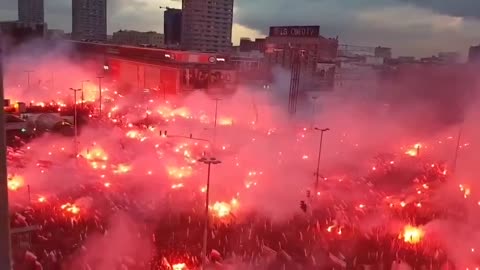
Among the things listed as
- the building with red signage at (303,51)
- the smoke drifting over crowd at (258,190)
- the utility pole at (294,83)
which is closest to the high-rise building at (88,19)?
the building with red signage at (303,51)

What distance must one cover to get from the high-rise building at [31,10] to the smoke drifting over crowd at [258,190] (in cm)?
8853

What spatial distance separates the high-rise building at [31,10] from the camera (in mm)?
118125

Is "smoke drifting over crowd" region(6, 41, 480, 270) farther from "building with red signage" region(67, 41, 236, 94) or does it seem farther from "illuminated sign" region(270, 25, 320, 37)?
"illuminated sign" region(270, 25, 320, 37)

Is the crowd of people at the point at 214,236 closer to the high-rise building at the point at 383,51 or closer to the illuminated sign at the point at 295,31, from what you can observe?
the illuminated sign at the point at 295,31

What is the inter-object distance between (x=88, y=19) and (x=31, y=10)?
15.6 m

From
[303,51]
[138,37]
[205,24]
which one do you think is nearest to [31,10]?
[138,37]

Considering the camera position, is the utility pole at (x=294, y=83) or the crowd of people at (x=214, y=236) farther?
the utility pole at (x=294, y=83)

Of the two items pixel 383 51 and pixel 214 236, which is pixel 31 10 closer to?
pixel 383 51

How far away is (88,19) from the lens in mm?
131000

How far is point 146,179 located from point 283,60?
33545 millimetres

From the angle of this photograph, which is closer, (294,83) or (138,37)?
(294,83)

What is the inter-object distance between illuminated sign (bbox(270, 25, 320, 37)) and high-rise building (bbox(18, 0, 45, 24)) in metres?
85.1

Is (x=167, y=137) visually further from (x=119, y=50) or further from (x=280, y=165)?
(x=119, y=50)

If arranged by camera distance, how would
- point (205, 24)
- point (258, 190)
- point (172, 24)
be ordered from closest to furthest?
point (258, 190) → point (205, 24) → point (172, 24)
